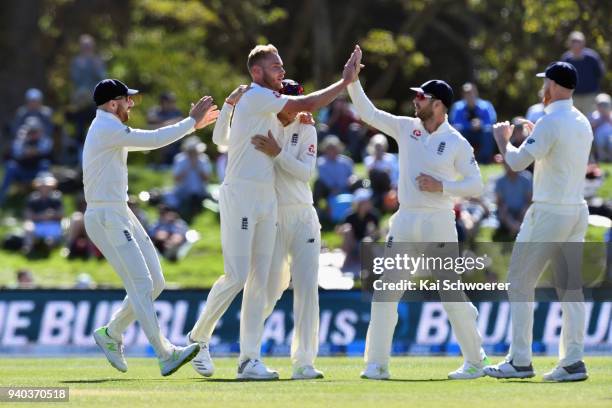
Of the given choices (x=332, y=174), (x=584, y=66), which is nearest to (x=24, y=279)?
(x=332, y=174)

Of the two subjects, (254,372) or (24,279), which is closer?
(254,372)

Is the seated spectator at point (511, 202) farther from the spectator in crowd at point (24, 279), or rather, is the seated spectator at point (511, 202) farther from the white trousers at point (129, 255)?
the white trousers at point (129, 255)

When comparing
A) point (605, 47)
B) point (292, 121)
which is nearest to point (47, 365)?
point (292, 121)

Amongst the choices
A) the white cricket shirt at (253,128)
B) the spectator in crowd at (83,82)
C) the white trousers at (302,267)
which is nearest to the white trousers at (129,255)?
the white cricket shirt at (253,128)

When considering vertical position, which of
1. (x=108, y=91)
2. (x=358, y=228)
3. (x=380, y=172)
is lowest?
(x=358, y=228)

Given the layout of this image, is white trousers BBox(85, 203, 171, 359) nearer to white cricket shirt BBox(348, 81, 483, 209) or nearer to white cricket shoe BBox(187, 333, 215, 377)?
white cricket shoe BBox(187, 333, 215, 377)

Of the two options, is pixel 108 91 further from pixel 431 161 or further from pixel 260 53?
pixel 431 161

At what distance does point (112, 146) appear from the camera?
12.6 m

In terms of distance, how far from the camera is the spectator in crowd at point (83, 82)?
2820 cm

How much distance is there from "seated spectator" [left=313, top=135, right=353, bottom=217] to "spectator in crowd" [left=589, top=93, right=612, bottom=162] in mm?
3644

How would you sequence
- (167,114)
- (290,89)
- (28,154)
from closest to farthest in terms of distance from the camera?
(290,89)
(28,154)
(167,114)

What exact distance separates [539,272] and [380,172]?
1099 centimetres

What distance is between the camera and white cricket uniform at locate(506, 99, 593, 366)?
1228 cm

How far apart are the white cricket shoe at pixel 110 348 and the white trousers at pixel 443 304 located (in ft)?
6.44
